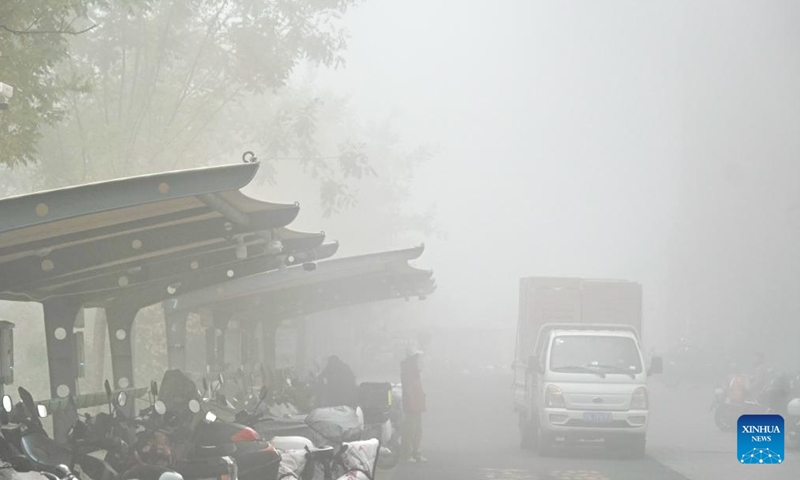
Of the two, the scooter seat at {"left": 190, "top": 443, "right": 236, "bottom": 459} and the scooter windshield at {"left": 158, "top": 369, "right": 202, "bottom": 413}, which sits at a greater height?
the scooter windshield at {"left": 158, "top": 369, "right": 202, "bottom": 413}

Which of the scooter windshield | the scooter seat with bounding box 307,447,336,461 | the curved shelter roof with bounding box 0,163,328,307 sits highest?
the curved shelter roof with bounding box 0,163,328,307

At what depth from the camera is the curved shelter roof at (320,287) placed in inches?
690

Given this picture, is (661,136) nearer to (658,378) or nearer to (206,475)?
(658,378)

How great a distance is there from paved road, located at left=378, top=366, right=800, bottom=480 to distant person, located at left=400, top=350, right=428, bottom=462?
370 mm

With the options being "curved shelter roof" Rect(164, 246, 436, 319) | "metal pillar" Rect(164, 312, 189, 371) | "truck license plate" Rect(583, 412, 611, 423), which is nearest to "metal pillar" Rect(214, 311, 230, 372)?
"curved shelter roof" Rect(164, 246, 436, 319)

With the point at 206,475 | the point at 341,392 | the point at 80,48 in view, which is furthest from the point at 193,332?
the point at 206,475

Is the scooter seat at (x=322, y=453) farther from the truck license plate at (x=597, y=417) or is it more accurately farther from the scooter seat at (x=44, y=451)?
the truck license plate at (x=597, y=417)

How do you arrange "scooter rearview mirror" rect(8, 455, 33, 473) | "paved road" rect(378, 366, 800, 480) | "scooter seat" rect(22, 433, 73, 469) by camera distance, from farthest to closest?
"paved road" rect(378, 366, 800, 480) < "scooter seat" rect(22, 433, 73, 469) < "scooter rearview mirror" rect(8, 455, 33, 473)

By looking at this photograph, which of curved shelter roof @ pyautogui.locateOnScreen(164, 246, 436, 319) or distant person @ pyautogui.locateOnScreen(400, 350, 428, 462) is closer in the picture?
curved shelter roof @ pyautogui.locateOnScreen(164, 246, 436, 319)

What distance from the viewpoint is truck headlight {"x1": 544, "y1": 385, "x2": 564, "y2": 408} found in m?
21.8

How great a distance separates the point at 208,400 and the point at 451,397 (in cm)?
3034

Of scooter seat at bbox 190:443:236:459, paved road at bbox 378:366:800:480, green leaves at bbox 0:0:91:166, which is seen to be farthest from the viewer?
paved road at bbox 378:366:800:480

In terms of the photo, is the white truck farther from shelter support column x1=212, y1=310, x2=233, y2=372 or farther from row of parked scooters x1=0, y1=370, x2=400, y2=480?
row of parked scooters x1=0, y1=370, x2=400, y2=480

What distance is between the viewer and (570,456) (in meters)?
22.2
